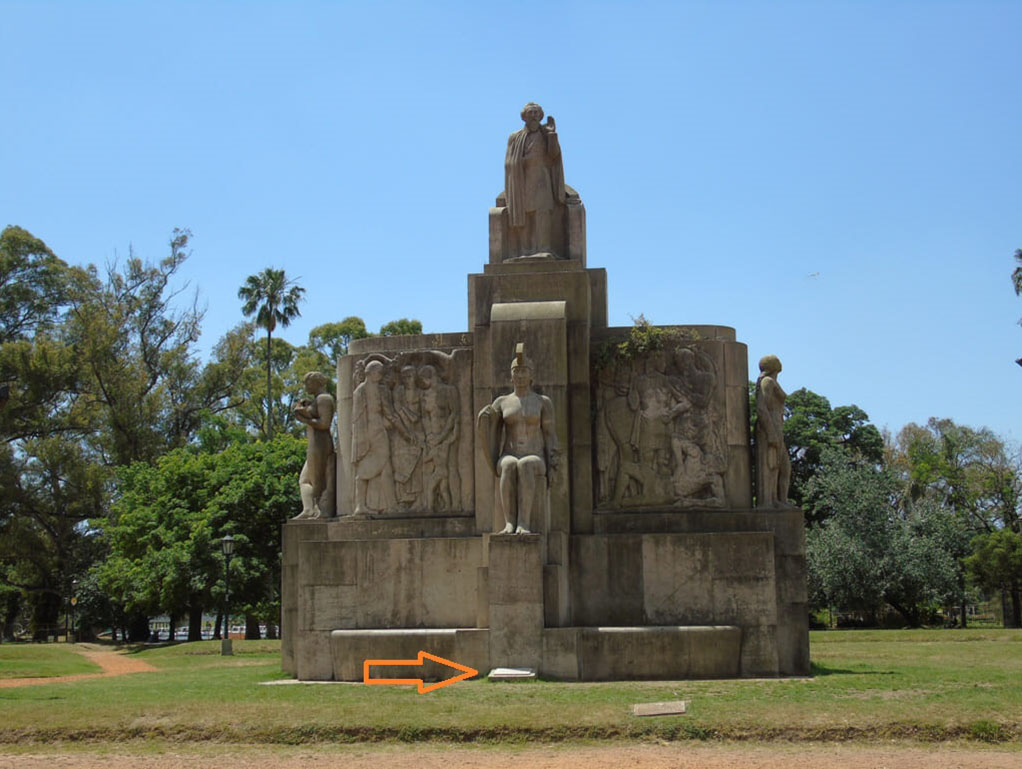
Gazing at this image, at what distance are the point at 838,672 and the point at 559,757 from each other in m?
7.02

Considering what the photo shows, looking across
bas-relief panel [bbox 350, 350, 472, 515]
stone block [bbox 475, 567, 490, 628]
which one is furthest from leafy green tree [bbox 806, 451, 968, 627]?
stone block [bbox 475, 567, 490, 628]

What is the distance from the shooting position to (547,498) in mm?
16156

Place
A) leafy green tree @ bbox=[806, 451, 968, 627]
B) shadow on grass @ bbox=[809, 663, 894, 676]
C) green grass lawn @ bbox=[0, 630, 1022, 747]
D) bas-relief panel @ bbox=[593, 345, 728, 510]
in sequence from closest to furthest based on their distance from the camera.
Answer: green grass lawn @ bbox=[0, 630, 1022, 747] → shadow on grass @ bbox=[809, 663, 894, 676] → bas-relief panel @ bbox=[593, 345, 728, 510] → leafy green tree @ bbox=[806, 451, 968, 627]

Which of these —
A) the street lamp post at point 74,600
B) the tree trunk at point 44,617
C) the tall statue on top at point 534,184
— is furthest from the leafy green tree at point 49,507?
the tall statue on top at point 534,184

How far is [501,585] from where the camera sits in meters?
15.5

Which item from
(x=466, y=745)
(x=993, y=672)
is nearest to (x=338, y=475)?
(x=466, y=745)

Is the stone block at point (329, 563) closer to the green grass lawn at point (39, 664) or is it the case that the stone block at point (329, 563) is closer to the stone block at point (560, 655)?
the stone block at point (560, 655)

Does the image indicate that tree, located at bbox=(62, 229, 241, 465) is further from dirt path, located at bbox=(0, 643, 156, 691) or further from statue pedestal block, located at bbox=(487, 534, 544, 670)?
statue pedestal block, located at bbox=(487, 534, 544, 670)

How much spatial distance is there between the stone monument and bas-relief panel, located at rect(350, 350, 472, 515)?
34 mm

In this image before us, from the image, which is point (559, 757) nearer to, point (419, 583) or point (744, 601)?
point (744, 601)

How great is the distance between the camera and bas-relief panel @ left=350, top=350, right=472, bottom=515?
1789 centimetres

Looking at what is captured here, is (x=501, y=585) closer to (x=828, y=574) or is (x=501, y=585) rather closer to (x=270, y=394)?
(x=828, y=574)

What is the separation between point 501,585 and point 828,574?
24.8 metres

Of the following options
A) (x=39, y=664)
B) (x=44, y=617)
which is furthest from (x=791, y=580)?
(x=44, y=617)
